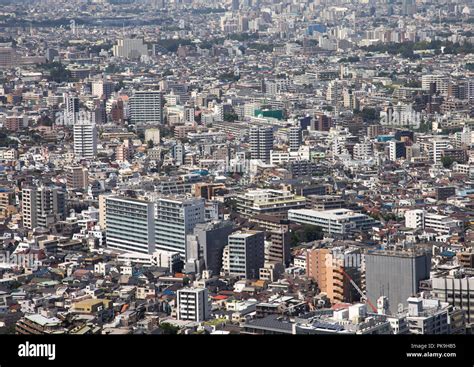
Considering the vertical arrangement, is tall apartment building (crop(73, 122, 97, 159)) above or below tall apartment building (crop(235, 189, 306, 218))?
below

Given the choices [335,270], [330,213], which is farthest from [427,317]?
[330,213]

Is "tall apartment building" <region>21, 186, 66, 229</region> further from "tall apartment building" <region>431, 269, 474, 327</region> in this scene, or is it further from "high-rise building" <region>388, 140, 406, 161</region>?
"high-rise building" <region>388, 140, 406, 161</region>

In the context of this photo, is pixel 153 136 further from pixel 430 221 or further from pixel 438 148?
pixel 430 221

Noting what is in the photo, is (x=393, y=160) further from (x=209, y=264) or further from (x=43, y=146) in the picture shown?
(x=209, y=264)

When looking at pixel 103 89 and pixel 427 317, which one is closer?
pixel 427 317

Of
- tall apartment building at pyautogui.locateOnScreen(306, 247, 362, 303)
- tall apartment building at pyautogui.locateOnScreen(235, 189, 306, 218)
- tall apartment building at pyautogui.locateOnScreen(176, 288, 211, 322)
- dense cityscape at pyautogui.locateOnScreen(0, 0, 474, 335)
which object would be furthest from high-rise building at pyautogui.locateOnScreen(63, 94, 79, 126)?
tall apartment building at pyautogui.locateOnScreen(176, 288, 211, 322)

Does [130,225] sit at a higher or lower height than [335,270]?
lower
